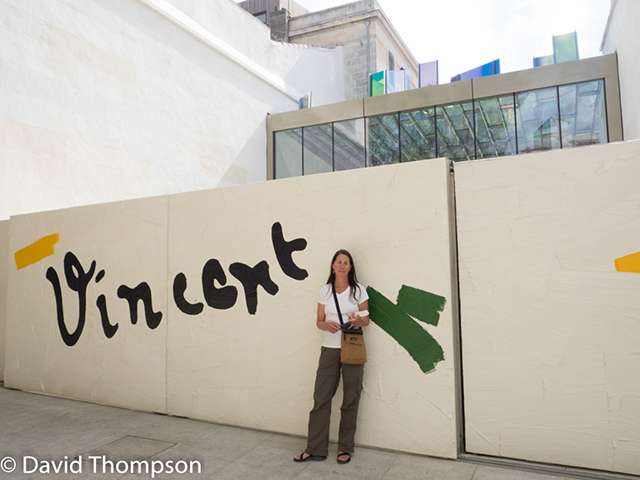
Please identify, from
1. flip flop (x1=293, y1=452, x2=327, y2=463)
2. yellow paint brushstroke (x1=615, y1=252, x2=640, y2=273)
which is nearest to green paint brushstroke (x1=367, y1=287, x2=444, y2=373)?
flip flop (x1=293, y1=452, x2=327, y2=463)

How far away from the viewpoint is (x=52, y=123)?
10.6m

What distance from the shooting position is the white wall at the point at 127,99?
1012 cm

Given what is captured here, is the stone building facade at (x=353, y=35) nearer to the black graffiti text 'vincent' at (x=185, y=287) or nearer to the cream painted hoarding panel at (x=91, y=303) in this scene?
the cream painted hoarding panel at (x=91, y=303)

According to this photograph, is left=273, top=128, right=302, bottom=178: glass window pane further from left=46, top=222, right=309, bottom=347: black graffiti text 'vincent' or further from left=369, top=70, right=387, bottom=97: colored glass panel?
left=46, top=222, right=309, bottom=347: black graffiti text 'vincent'

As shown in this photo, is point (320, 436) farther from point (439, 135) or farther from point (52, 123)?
point (439, 135)

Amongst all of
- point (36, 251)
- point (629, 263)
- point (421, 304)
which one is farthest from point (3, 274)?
point (629, 263)

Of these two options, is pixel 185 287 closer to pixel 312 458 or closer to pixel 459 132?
pixel 312 458

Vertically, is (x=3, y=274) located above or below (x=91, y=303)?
above

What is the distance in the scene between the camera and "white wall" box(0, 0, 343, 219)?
10.1 metres

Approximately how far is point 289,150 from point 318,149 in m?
1.24

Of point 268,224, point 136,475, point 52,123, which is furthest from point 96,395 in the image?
point 52,123

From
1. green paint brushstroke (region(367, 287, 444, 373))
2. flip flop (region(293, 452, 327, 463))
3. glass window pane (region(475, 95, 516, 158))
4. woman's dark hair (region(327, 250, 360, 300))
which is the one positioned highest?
glass window pane (region(475, 95, 516, 158))

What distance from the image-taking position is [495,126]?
15.0m

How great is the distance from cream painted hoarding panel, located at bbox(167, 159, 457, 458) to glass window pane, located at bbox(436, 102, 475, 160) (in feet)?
37.2
